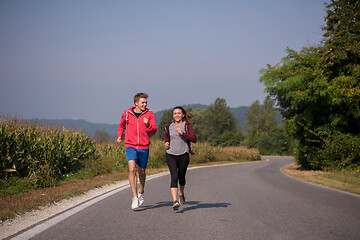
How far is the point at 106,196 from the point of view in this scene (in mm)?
8562

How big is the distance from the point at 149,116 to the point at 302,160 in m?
19.1

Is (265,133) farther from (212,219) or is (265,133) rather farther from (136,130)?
(212,219)

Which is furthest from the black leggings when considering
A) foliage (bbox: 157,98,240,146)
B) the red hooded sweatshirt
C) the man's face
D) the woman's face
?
foliage (bbox: 157,98,240,146)

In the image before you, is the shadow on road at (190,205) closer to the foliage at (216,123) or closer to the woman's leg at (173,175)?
the woman's leg at (173,175)

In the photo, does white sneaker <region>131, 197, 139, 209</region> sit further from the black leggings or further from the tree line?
the tree line

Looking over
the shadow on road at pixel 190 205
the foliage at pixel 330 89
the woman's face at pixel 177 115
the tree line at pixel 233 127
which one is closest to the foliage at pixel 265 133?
the tree line at pixel 233 127

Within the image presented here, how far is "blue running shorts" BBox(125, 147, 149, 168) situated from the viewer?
6.67m

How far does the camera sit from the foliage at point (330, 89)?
17141 millimetres

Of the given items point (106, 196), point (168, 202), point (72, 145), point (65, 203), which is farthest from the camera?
point (72, 145)

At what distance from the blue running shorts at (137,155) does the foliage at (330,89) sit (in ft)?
43.6

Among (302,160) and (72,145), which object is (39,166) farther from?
(302,160)

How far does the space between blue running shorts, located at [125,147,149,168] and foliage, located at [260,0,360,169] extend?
43.6 ft

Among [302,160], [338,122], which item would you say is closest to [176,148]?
[338,122]

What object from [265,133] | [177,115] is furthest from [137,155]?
[265,133]
